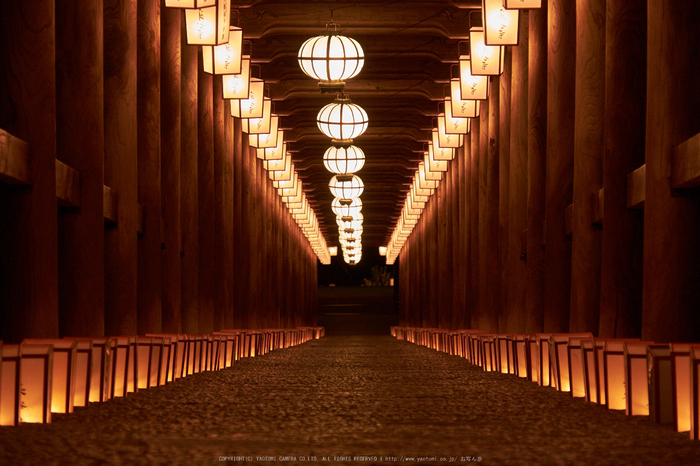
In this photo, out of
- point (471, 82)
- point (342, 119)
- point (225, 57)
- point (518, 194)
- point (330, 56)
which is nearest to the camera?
point (330, 56)

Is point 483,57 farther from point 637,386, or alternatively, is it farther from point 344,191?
point 344,191

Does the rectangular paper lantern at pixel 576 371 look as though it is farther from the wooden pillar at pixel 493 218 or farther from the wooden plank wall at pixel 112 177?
the wooden pillar at pixel 493 218

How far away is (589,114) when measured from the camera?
49.6 feet

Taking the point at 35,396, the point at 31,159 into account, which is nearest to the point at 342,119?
the point at 31,159

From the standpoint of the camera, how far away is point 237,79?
2298 cm

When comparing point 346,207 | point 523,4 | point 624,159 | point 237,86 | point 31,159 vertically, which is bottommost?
point 31,159

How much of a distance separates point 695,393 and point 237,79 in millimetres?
17581

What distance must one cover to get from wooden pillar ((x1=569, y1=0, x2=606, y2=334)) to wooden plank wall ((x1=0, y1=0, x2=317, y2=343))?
664cm

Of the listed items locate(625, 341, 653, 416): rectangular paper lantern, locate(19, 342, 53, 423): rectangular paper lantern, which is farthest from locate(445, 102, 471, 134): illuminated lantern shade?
locate(19, 342, 53, 423): rectangular paper lantern

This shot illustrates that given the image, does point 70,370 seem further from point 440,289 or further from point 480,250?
point 440,289

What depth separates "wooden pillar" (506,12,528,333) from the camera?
20656mm

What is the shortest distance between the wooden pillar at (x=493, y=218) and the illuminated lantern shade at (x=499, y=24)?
281 inches

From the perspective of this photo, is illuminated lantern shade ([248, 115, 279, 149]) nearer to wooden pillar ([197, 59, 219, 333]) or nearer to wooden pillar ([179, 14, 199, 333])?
wooden pillar ([197, 59, 219, 333])

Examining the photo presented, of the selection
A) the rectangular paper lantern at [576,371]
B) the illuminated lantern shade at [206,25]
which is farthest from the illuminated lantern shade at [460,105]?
the rectangular paper lantern at [576,371]
